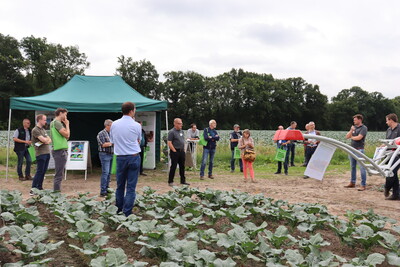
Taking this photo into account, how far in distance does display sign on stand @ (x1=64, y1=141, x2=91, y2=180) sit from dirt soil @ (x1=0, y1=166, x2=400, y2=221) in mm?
417

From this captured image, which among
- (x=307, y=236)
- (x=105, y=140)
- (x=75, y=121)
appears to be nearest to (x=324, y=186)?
(x=307, y=236)

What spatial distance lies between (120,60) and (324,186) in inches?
2079

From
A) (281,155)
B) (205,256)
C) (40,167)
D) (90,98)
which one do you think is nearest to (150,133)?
(90,98)

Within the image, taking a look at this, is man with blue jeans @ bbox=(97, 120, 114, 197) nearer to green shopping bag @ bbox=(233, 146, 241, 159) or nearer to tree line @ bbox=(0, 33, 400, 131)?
green shopping bag @ bbox=(233, 146, 241, 159)

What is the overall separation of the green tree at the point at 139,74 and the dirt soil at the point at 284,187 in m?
47.5

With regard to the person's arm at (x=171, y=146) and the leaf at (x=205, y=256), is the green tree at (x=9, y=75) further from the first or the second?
the leaf at (x=205, y=256)

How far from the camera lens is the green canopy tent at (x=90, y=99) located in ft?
31.3

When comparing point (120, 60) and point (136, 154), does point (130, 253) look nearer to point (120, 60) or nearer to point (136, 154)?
point (136, 154)

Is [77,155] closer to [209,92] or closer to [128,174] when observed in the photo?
[128,174]

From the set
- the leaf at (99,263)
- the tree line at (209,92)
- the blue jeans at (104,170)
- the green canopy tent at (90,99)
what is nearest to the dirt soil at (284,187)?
the blue jeans at (104,170)

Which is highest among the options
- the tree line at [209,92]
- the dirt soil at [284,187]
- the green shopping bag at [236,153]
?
the tree line at [209,92]

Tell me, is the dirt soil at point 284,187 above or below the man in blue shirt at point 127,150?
below

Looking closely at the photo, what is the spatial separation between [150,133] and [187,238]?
326 inches

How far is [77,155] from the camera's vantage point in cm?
977
